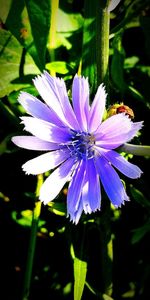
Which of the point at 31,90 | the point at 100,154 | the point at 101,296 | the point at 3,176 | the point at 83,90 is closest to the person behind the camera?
the point at 83,90

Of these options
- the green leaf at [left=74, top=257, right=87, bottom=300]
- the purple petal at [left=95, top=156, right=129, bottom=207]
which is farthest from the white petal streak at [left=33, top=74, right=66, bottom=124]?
the green leaf at [left=74, top=257, right=87, bottom=300]

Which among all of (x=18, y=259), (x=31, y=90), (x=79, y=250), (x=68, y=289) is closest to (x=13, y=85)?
(x=31, y=90)

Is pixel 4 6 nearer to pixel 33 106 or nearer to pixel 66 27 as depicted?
pixel 66 27

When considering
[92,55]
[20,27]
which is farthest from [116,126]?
[20,27]

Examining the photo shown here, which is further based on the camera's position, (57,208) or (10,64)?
(10,64)

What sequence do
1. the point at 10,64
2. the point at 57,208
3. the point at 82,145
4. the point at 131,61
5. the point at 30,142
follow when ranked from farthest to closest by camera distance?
the point at 131,61
the point at 10,64
the point at 57,208
the point at 82,145
the point at 30,142

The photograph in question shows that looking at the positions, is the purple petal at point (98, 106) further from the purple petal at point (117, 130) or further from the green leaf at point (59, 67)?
the green leaf at point (59, 67)

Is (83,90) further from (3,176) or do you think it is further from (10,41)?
(3,176)
